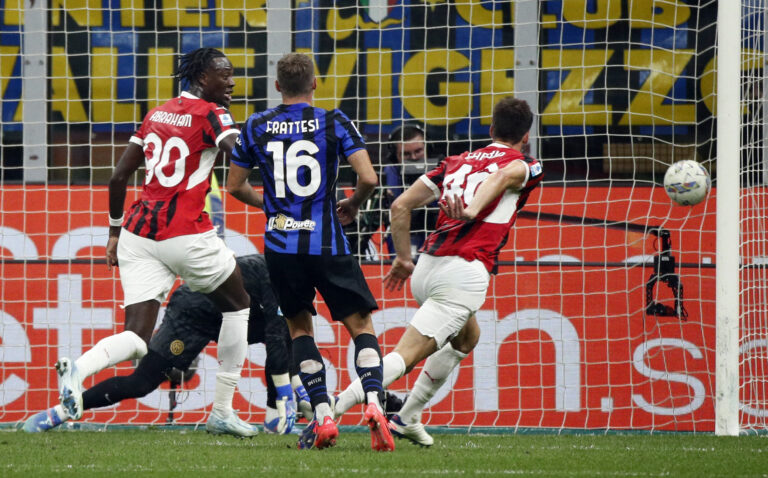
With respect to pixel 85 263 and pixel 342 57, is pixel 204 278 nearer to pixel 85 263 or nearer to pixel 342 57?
pixel 85 263

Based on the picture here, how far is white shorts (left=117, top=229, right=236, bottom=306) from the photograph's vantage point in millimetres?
5566

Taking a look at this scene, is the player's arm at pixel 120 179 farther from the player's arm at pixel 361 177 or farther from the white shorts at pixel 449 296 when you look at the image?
the white shorts at pixel 449 296

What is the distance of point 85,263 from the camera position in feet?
24.9

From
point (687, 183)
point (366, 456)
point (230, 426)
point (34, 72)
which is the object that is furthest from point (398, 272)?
point (34, 72)

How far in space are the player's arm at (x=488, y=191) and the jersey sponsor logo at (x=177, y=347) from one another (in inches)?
79.0

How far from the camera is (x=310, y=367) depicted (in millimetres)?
4902

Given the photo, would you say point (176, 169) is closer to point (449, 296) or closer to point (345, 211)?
point (345, 211)

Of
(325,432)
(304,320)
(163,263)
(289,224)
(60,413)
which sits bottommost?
(60,413)

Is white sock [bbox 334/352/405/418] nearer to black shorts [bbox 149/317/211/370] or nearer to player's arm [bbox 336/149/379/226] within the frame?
player's arm [bbox 336/149/379/226]

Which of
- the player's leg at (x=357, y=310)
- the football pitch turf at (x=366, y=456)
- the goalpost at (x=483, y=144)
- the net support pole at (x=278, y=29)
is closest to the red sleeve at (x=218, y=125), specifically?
the player's leg at (x=357, y=310)

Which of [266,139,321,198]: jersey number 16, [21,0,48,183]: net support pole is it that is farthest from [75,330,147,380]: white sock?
[21,0,48,183]: net support pole

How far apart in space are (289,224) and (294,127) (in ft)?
1.43

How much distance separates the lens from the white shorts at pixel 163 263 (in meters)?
5.57

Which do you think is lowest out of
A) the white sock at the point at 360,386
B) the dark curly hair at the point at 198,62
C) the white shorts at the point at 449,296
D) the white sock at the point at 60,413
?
the white sock at the point at 60,413
